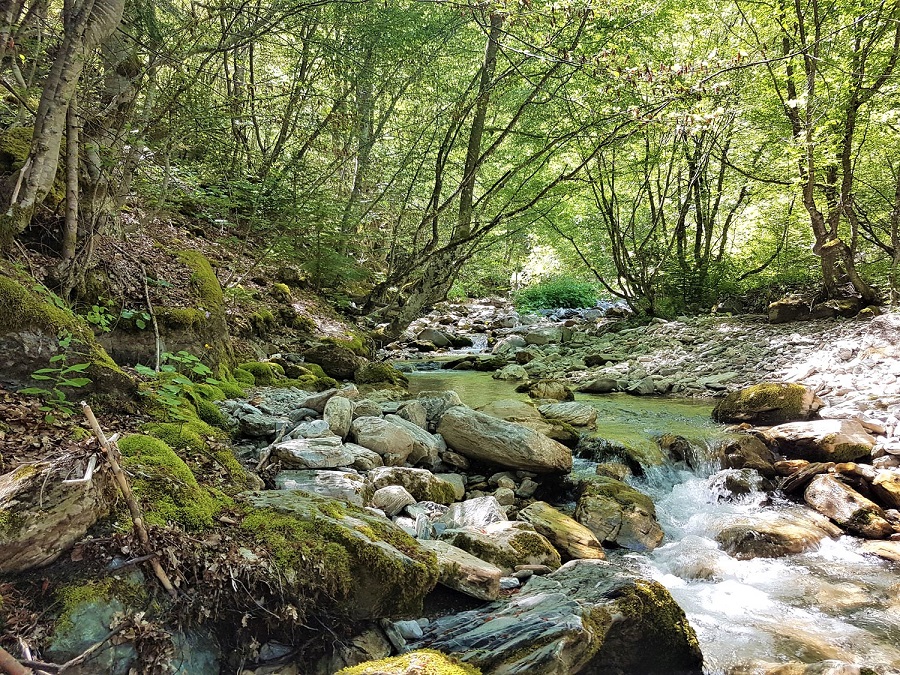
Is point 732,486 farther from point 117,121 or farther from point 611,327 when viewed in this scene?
point 611,327

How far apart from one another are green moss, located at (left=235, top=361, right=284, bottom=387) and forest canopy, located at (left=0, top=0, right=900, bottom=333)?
2.09 metres

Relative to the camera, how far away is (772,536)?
4.58 metres

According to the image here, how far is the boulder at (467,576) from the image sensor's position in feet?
9.37

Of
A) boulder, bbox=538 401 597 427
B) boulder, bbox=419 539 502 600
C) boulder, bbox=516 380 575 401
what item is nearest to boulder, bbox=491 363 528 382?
boulder, bbox=516 380 575 401

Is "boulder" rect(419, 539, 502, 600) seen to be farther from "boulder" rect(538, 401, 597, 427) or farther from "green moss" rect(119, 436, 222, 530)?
"boulder" rect(538, 401, 597, 427)

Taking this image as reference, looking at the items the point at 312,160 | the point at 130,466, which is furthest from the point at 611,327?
the point at 130,466

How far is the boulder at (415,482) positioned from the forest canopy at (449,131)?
3135 mm

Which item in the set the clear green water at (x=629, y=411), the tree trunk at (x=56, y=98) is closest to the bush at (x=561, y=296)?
the clear green water at (x=629, y=411)

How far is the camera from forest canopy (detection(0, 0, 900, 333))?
404 cm

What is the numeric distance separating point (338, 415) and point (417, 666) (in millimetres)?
3301

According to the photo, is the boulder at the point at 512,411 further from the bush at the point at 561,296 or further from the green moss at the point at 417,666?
the bush at the point at 561,296

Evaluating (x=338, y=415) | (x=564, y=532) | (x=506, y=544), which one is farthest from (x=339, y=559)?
(x=338, y=415)

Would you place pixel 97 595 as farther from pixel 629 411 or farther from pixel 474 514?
pixel 629 411

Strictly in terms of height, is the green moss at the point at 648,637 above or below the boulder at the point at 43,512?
below
